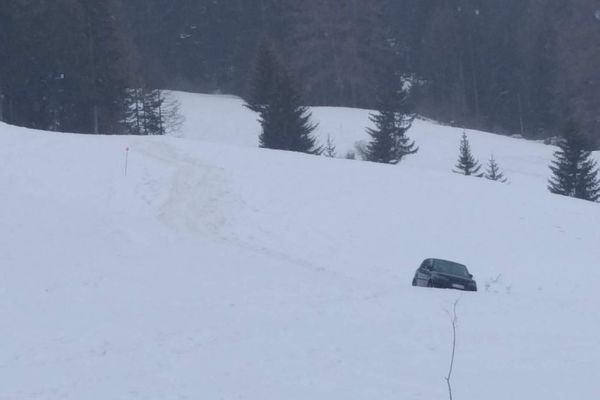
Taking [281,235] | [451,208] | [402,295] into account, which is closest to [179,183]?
[281,235]

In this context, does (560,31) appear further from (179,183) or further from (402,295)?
(402,295)

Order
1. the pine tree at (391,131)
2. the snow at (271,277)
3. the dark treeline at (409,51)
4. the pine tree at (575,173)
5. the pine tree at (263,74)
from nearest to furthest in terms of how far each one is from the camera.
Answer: the snow at (271,277), the pine tree at (575,173), the pine tree at (263,74), the pine tree at (391,131), the dark treeline at (409,51)

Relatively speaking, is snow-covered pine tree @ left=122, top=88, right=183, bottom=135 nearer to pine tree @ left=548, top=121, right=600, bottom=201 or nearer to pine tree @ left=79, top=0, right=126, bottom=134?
pine tree @ left=79, top=0, right=126, bottom=134

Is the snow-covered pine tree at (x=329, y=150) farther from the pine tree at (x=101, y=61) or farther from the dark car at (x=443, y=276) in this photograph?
the dark car at (x=443, y=276)

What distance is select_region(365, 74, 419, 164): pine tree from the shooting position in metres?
47.1

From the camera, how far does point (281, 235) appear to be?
2866 cm

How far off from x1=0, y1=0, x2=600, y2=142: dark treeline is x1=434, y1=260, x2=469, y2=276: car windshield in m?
34.5

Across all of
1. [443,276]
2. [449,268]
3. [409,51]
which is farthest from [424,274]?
[409,51]

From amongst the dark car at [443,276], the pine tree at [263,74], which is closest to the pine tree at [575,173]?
the pine tree at [263,74]

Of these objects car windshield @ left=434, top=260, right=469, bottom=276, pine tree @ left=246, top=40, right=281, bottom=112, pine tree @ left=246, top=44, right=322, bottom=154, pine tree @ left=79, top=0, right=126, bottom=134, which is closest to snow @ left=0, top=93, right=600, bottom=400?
car windshield @ left=434, top=260, right=469, bottom=276

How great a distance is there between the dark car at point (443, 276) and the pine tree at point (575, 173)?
1859 cm

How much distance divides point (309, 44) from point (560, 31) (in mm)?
19086

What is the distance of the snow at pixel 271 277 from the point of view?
14.9 metres

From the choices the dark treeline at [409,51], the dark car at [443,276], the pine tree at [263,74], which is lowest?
the dark car at [443,276]
